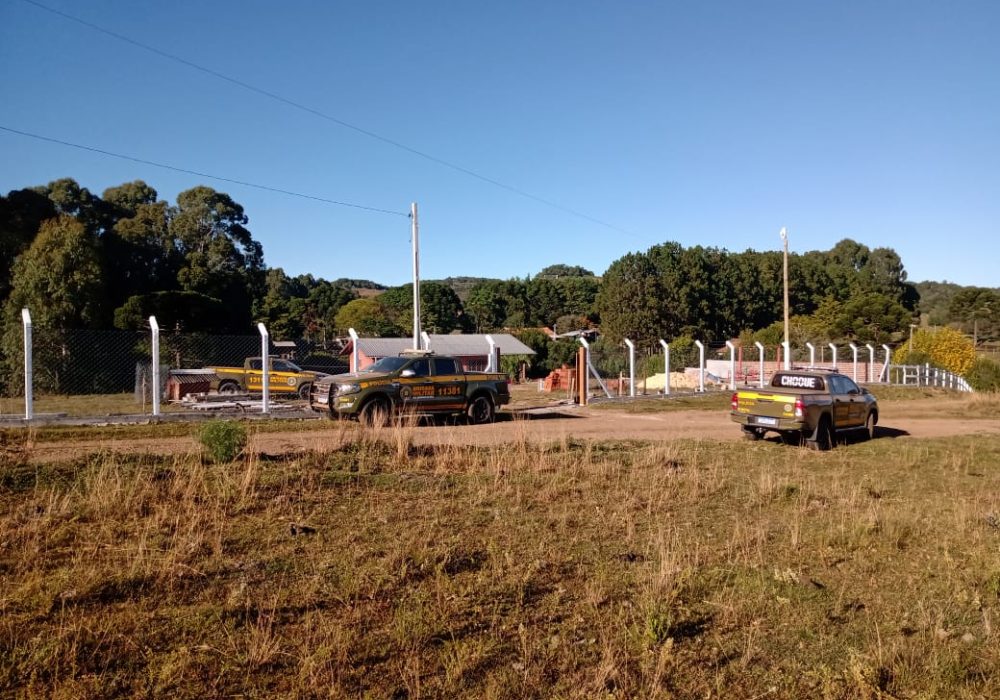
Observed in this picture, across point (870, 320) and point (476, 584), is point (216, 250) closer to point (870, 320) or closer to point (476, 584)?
point (476, 584)

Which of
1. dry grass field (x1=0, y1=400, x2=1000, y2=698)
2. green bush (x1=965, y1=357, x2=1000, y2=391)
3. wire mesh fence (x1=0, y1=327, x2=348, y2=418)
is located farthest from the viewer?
green bush (x1=965, y1=357, x2=1000, y2=391)

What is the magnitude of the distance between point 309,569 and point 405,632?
1.38 metres

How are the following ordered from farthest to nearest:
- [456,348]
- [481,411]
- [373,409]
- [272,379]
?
1. [456,348]
2. [272,379]
3. [481,411]
4. [373,409]

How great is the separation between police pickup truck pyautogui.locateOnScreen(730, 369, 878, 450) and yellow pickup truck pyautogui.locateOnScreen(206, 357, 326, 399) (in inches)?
584

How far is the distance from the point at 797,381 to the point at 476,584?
37.8 ft

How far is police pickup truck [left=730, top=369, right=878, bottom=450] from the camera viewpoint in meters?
13.7

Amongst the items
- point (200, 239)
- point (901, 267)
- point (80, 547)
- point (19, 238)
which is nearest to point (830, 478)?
point (80, 547)

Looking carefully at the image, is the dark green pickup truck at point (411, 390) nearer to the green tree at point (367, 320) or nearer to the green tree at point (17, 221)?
the green tree at point (17, 221)

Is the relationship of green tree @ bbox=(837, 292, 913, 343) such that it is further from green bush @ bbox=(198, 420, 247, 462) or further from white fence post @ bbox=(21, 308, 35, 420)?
green bush @ bbox=(198, 420, 247, 462)

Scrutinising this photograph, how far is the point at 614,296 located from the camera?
71125 mm

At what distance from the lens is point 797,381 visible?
582 inches

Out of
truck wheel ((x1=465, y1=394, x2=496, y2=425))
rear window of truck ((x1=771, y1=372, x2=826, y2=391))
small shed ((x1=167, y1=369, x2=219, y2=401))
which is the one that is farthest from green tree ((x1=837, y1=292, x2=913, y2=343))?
small shed ((x1=167, y1=369, x2=219, y2=401))

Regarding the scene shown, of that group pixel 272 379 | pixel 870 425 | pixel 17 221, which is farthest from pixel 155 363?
pixel 17 221

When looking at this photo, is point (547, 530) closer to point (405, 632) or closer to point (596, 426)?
point (405, 632)
